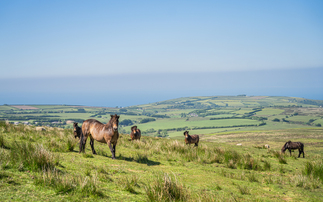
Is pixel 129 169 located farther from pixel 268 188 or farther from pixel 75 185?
pixel 268 188

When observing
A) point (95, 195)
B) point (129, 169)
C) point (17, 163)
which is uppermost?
point (17, 163)

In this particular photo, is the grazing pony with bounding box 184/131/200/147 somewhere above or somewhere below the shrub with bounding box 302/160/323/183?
below

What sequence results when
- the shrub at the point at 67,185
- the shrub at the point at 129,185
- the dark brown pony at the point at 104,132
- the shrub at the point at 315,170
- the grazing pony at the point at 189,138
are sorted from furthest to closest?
the grazing pony at the point at 189,138
the dark brown pony at the point at 104,132
the shrub at the point at 315,170
the shrub at the point at 129,185
the shrub at the point at 67,185

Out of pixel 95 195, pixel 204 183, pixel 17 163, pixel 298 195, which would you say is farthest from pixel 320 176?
pixel 17 163

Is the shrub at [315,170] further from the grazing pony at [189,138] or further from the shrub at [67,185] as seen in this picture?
the grazing pony at [189,138]

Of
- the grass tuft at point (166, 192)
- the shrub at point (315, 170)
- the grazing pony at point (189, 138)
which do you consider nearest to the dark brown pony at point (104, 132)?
the grass tuft at point (166, 192)

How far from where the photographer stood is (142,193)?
5586 millimetres

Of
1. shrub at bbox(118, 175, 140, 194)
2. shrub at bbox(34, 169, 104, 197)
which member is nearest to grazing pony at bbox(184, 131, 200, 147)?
shrub at bbox(118, 175, 140, 194)

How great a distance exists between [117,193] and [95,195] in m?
0.77

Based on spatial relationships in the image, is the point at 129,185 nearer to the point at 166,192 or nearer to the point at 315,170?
the point at 166,192

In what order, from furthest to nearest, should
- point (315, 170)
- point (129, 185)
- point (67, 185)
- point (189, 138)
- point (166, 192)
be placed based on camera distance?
point (189, 138)
point (315, 170)
point (129, 185)
point (166, 192)
point (67, 185)

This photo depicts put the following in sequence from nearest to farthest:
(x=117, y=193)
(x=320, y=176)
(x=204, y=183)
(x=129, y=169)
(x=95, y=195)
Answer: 1. (x=95, y=195)
2. (x=117, y=193)
3. (x=204, y=183)
4. (x=129, y=169)
5. (x=320, y=176)

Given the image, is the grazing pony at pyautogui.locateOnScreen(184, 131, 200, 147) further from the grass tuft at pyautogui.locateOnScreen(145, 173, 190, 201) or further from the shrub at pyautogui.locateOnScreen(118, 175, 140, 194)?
the grass tuft at pyautogui.locateOnScreen(145, 173, 190, 201)

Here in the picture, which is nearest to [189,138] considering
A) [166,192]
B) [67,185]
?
[166,192]
